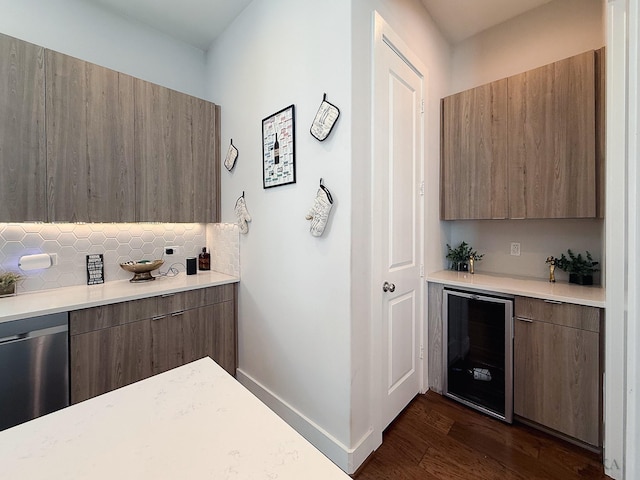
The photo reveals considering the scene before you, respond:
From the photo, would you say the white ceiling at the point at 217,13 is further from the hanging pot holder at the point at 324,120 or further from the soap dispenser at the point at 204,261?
the soap dispenser at the point at 204,261

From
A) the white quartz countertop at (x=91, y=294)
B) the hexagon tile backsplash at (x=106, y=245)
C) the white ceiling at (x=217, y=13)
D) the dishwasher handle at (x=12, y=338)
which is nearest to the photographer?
the dishwasher handle at (x=12, y=338)

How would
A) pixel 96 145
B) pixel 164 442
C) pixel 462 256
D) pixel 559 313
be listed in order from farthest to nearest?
pixel 462 256 < pixel 96 145 < pixel 559 313 < pixel 164 442

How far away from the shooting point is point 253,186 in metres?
2.04

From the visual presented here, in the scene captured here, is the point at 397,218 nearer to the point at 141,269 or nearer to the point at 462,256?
the point at 462,256

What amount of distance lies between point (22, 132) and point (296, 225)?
1.67m

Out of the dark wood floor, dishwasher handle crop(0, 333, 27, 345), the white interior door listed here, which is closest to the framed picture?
Result: the white interior door

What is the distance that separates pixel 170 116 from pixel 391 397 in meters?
2.63

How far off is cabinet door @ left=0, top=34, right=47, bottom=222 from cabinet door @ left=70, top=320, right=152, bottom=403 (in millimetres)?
810

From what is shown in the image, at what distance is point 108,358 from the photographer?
5.31 ft

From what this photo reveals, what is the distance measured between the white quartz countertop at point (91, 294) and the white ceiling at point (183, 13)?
209 cm

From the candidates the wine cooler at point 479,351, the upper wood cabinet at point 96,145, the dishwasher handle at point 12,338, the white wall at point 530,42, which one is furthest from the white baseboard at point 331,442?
the white wall at point 530,42

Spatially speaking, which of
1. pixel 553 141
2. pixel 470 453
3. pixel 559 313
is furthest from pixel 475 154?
pixel 470 453

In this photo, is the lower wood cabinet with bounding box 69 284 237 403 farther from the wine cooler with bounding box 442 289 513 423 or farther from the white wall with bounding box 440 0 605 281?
the white wall with bounding box 440 0 605 281

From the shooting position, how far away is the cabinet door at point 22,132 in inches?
59.5
